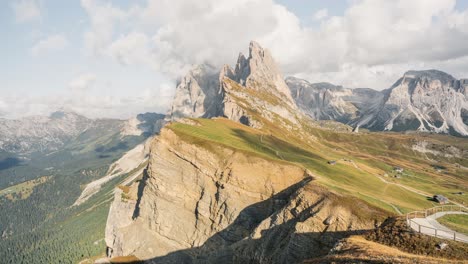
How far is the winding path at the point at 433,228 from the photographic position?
1588 inches

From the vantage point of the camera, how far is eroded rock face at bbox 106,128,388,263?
215 feet

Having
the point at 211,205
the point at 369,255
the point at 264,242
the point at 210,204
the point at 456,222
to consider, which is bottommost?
the point at 264,242

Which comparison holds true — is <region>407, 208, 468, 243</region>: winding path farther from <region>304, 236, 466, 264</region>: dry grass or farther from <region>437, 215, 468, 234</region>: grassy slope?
<region>304, 236, 466, 264</region>: dry grass

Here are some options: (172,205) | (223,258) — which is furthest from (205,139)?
(223,258)

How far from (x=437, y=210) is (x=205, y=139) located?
2202 inches

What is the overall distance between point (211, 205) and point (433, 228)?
50896mm


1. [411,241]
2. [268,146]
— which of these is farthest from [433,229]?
[268,146]

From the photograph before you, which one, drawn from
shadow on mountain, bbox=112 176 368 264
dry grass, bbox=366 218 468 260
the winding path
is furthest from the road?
shadow on mountain, bbox=112 176 368 264

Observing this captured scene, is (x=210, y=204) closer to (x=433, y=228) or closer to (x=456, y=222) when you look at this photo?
(x=433, y=228)

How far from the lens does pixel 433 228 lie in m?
42.2

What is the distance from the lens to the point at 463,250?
34.9 metres

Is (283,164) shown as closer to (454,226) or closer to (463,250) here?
(454,226)

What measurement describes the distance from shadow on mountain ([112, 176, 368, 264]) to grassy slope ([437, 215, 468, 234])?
1186cm

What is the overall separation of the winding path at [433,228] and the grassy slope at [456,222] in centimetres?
96
